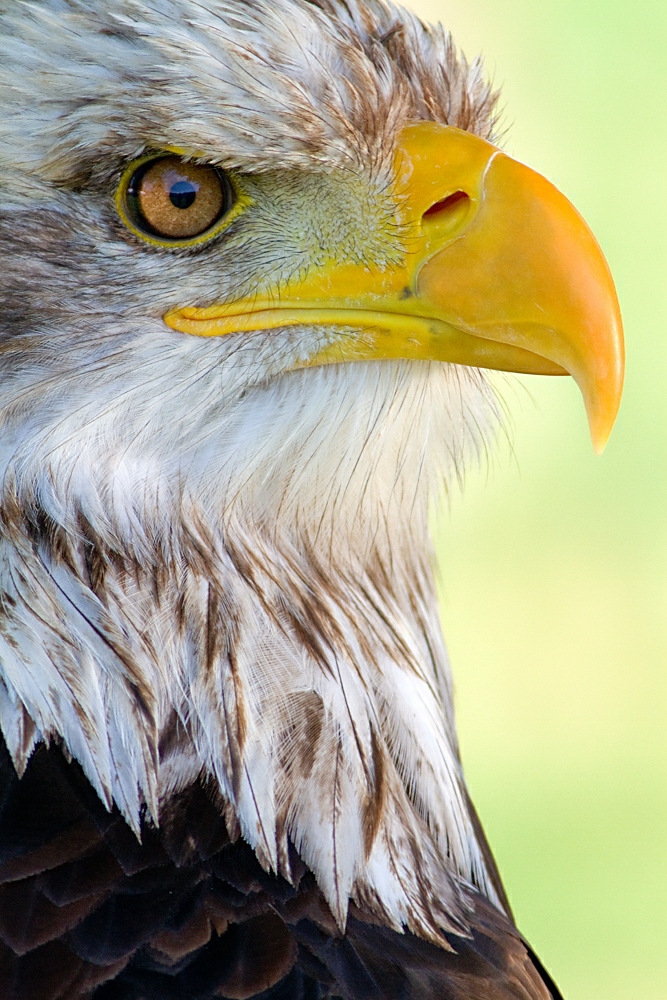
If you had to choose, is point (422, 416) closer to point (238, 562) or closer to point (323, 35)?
point (238, 562)

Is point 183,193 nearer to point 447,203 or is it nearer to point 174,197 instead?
point 174,197

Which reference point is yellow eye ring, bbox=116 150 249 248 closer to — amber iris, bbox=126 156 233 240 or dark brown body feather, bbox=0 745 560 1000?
amber iris, bbox=126 156 233 240

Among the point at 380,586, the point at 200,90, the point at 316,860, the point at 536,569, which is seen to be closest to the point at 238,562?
the point at 380,586

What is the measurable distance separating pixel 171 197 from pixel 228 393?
24cm

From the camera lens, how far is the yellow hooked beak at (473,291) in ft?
5.09

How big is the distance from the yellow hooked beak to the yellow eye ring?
3.6 inches

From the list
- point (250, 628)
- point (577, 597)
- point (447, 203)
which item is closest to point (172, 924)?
point (250, 628)

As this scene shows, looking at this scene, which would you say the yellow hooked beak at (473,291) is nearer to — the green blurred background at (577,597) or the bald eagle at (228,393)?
the bald eagle at (228,393)

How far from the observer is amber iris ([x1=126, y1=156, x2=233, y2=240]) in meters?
1.57

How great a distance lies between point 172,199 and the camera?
1.56 metres

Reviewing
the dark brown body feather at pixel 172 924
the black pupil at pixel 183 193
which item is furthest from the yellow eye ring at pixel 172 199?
the dark brown body feather at pixel 172 924

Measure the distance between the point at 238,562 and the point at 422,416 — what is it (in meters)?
0.31

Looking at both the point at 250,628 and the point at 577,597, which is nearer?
the point at 250,628

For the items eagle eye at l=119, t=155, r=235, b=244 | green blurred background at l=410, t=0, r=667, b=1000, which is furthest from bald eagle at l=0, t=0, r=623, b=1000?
green blurred background at l=410, t=0, r=667, b=1000
